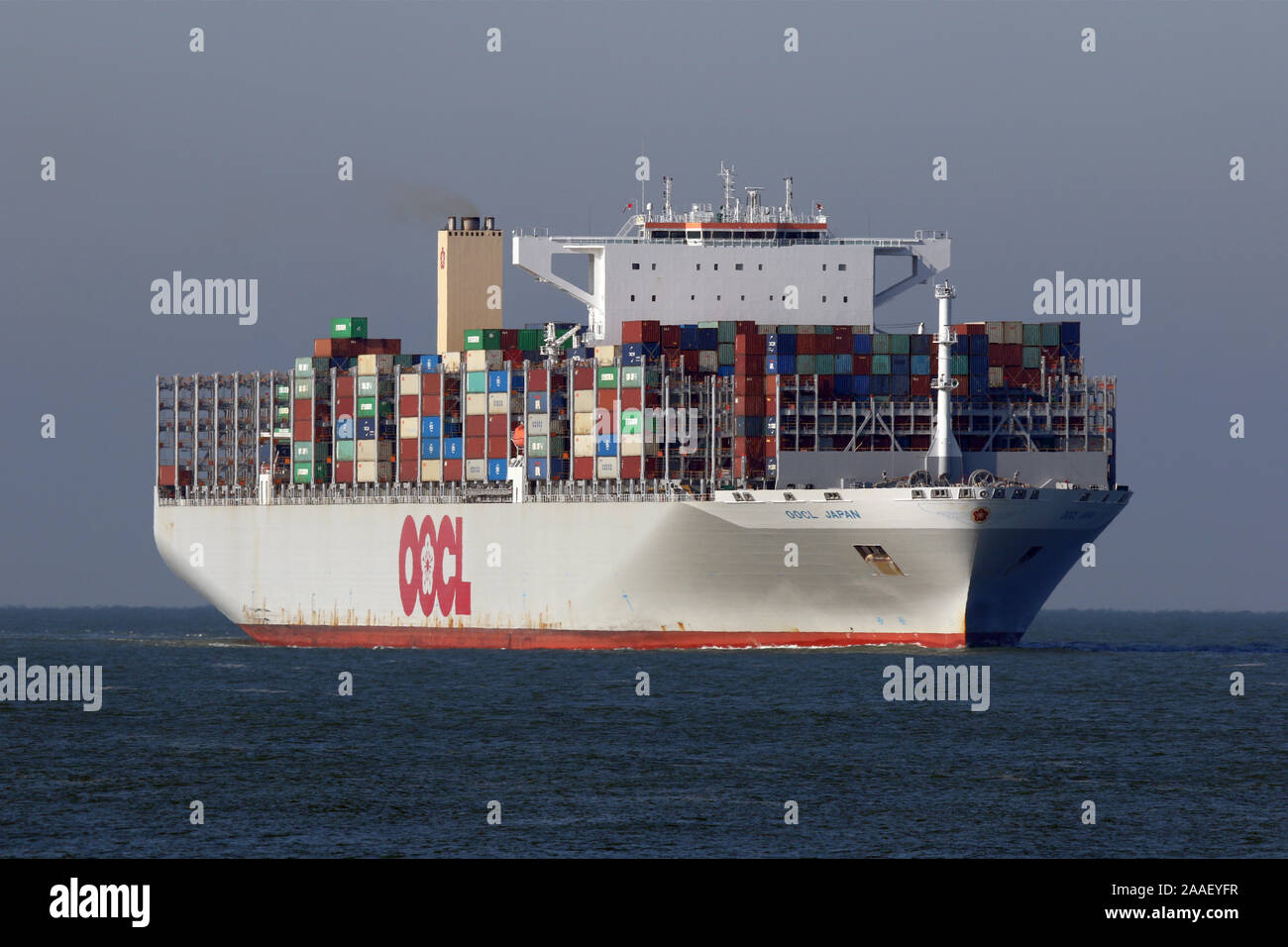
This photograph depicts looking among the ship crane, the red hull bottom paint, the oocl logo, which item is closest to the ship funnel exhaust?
the red hull bottom paint

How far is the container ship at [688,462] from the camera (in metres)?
68.0

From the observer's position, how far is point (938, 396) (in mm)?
67750

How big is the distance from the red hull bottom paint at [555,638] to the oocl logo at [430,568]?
1.13 meters

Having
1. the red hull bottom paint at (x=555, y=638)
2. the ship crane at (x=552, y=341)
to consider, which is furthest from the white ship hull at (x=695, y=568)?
the ship crane at (x=552, y=341)

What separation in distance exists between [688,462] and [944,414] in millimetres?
10330

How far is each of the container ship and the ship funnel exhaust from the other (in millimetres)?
93

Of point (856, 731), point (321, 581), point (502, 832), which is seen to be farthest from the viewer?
point (321, 581)

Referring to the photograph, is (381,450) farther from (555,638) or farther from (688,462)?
(688,462)
